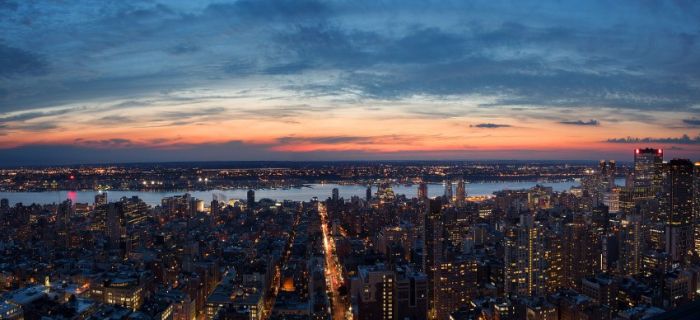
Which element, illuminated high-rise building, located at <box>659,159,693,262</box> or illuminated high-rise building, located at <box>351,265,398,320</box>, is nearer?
illuminated high-rise building, located at <box>351,265,398,320</box>

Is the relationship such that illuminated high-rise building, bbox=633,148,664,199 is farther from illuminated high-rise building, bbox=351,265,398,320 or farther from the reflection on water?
illuminated high-rise building, bbox=351,265,398,320

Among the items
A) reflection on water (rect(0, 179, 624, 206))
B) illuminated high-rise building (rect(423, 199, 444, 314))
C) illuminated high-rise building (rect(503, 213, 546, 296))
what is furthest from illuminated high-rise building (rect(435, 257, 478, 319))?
reflection on water (rect(0, 179, 624, 206))

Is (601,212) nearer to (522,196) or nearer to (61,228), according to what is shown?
(522,196)

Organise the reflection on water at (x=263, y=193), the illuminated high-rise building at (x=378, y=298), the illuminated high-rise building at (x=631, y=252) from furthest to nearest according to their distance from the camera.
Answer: the reflection on water at (x=263, y=193) < the illuminated high-rise building at (x=631, y=252) < the illuminated high-rise building at (x=378, y=298)

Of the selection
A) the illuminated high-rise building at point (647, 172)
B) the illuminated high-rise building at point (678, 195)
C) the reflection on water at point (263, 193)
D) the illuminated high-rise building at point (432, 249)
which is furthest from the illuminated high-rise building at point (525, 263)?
the reflection on water at point (263, 193)

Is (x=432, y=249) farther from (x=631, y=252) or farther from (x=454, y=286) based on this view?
(x=631, y=252)

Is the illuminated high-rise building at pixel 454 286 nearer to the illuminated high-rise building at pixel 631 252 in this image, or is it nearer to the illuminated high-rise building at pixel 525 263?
the illuminated high-rise building at pixel 525 263

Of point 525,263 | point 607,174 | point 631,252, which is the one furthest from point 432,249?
point 607,174

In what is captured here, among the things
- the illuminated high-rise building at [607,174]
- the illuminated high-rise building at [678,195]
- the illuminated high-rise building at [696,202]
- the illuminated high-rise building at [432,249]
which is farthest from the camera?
the illuminated high-rise building at [607,174]

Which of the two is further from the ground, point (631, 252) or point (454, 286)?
point (631, 252)

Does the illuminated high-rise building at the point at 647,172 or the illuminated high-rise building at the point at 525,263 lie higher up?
the illuminated high-rise building at the point at 647,172

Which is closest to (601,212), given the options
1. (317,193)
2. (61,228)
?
(61,228)
